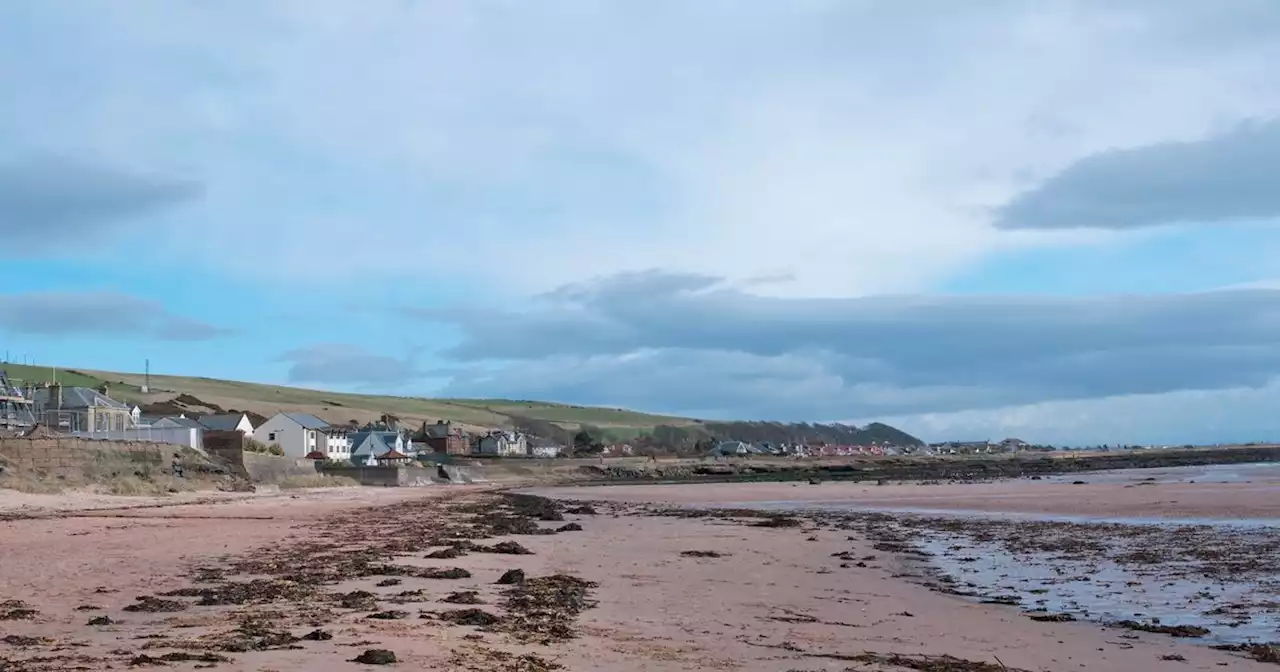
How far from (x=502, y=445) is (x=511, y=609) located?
136 meters

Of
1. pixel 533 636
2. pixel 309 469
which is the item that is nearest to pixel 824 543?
pixel 533 636

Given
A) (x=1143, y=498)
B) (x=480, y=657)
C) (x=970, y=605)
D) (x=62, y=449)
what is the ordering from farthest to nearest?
(x=62, y=449), (x=1143, y=498), (x=970, y=605), (x=480, y=657)

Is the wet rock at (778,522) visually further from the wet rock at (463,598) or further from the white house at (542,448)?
the white house at (542,448)

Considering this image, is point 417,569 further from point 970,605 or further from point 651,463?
point 651,463

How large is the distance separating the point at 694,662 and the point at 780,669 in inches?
31.8

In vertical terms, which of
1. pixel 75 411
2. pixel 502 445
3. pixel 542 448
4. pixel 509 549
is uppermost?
pixel 75 411

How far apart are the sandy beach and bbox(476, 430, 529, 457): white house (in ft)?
394

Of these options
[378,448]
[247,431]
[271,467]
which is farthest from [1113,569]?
[378,448]

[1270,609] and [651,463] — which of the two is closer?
[1270,609]

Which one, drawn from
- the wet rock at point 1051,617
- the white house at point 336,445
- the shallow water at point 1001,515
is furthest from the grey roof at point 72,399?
the wet rock at point 1051,617

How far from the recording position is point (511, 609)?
A: 13.0 meters

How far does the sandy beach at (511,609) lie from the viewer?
32.5ft

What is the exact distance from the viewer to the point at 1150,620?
13414 millimetres

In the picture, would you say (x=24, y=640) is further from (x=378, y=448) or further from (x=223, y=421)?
(x=378, y=448)
